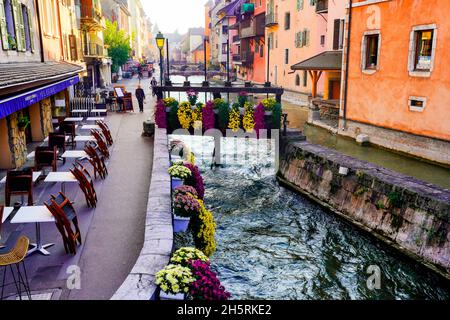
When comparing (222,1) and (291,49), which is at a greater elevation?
(222,1)

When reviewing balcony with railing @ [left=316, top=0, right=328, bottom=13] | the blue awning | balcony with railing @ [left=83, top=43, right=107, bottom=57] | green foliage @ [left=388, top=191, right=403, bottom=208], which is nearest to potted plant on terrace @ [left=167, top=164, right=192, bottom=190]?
the blue awning

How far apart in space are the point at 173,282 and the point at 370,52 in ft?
54.3

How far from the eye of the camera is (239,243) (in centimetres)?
1092

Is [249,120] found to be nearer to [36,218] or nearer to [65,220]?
[65,220]

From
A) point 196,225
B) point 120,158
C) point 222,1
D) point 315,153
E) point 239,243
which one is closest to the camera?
point 196,225

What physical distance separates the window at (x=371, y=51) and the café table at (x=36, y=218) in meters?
15.5

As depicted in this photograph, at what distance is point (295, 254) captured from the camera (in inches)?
413

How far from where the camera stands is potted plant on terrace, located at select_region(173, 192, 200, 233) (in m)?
7.54

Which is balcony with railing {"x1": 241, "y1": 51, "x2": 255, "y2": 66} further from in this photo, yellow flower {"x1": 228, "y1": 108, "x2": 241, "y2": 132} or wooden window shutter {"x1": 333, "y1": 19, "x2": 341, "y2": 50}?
yellow flower {"x1": 228, "y1": 108, "x2": 241, "y2": 132}

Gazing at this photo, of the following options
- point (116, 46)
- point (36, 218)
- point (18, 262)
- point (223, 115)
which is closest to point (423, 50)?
Answer: point (223, 115)
